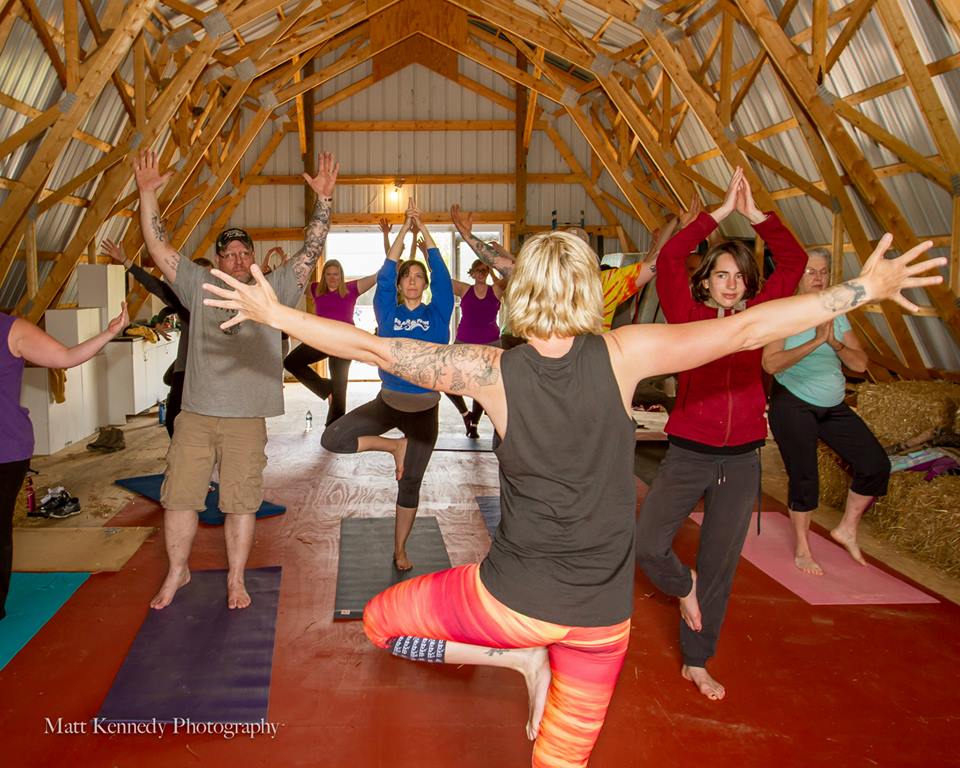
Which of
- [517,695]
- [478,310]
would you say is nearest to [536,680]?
[517,695]

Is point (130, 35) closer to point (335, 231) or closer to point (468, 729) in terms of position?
point (468, 729)

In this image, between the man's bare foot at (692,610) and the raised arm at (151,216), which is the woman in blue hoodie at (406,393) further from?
the man's bare foot at (692,610)

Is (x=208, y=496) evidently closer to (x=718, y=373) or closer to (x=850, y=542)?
(x=718, y=373)

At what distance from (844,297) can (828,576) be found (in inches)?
107

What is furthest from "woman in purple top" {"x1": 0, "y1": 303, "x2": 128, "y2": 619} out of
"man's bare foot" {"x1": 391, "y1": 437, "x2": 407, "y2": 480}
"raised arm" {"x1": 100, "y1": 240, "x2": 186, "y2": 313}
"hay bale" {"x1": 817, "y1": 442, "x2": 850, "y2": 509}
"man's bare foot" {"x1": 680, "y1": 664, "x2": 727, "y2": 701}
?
"hay bale" {"x1": 817, "y1": 442, "x2": 850, "y2": 509}

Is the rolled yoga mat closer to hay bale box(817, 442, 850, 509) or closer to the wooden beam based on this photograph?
hay bale box(817, 442, 850, 509)

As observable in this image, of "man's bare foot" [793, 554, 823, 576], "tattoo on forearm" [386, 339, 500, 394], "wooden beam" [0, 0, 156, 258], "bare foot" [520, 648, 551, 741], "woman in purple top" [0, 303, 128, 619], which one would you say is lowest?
"man's bare foot" [793, 554, 823, 576]

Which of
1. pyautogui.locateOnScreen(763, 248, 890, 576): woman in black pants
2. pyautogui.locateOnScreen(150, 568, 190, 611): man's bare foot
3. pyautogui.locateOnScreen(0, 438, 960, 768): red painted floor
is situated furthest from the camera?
pyautogui.locateOnScreen(763, 248, 890, 576): woman in black pants

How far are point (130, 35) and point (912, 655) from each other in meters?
5.73

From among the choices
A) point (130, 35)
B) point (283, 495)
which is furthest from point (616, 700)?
point (130, 35)

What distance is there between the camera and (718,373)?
2.81m

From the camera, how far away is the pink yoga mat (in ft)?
12.7

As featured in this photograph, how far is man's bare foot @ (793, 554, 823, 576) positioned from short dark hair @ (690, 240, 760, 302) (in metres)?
1.88

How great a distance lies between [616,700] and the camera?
2910 millimetres
